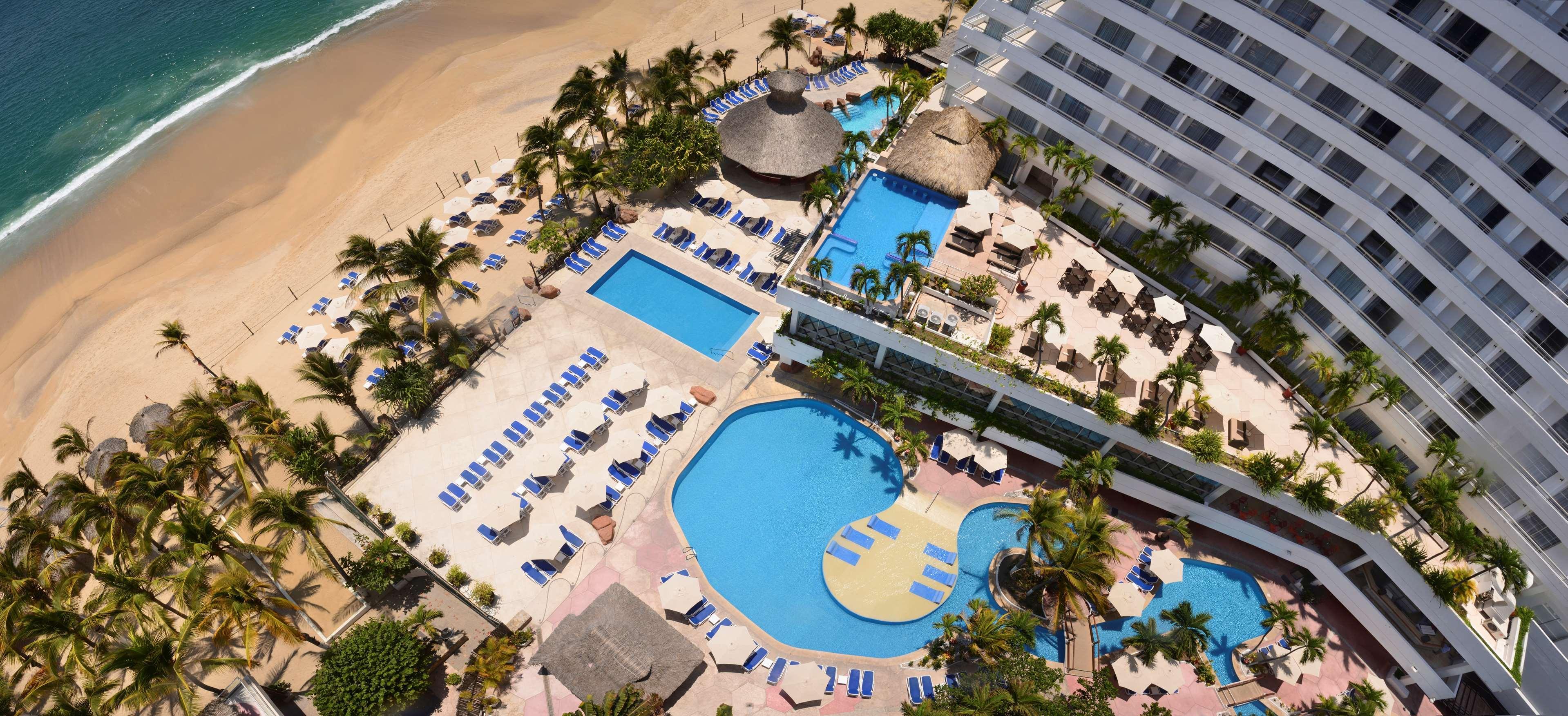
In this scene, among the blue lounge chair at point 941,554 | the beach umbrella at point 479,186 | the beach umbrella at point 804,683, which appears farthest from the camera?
the beach umbrella at point 479,186

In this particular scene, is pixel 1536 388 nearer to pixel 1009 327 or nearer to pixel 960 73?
pixel 1009 327

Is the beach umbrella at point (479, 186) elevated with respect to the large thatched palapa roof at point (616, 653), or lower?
elevated

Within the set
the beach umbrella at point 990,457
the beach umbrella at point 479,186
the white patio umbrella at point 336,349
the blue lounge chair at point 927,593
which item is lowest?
the blue lounge chair at point 927,593

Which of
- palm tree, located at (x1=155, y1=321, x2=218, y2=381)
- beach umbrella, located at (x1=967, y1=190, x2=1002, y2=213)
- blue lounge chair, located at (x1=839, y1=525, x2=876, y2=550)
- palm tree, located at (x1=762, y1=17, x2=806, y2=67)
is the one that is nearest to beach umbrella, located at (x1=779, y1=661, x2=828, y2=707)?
blue lounge chair, located at (x1=839, y1=525, x2=876, y2=550)

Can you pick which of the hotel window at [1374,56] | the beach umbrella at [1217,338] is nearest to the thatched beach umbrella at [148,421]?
the beach umbrella at [1217,338]

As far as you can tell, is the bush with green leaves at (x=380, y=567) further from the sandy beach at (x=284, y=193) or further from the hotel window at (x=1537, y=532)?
the hotel window at (x=1537, y=532)

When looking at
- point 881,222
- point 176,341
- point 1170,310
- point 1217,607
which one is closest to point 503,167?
point 176,341

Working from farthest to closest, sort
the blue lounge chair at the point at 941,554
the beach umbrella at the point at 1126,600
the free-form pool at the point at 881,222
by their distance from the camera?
the free-form pool at the point at 881,222
the blue lounge chair at the point at 941,554
the beach umbrella at the point at 1126,600
